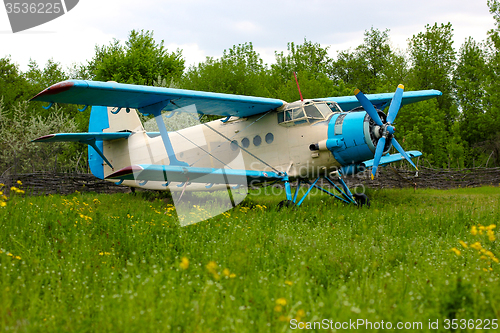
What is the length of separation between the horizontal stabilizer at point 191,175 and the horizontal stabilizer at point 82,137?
244 centimetres

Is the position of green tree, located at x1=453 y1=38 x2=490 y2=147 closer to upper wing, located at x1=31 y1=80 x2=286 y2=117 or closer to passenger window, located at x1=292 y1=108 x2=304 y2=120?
passenger window, located at x1=292 y1=108 x2=304 y2=120

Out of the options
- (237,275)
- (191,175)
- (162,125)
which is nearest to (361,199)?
(191,175)

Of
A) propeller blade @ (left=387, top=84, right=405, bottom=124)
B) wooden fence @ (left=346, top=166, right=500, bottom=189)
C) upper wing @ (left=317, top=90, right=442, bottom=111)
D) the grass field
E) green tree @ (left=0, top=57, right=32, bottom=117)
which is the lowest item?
wooden fence @ (left=346, top=166, right=500, bottom=189)

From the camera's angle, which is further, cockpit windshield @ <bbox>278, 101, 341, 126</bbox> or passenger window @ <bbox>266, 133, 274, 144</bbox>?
passenger window @ <bbox>266, 133, 274, 144</bbox>

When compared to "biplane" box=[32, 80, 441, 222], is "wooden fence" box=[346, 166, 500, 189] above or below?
below

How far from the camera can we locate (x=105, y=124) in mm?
13656

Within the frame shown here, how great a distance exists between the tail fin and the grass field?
243 inches

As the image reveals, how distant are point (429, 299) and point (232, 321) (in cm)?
183

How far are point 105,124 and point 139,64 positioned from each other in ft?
83.2

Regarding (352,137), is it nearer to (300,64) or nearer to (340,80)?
(340,80)

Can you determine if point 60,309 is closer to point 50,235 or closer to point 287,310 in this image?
point 287,310

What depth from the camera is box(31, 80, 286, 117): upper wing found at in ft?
23.3

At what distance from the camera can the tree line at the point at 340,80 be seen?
28891 mm

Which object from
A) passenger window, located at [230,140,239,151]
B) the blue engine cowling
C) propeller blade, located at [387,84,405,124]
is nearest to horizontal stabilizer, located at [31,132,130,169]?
passenger window, located at [230,140,239,151]
